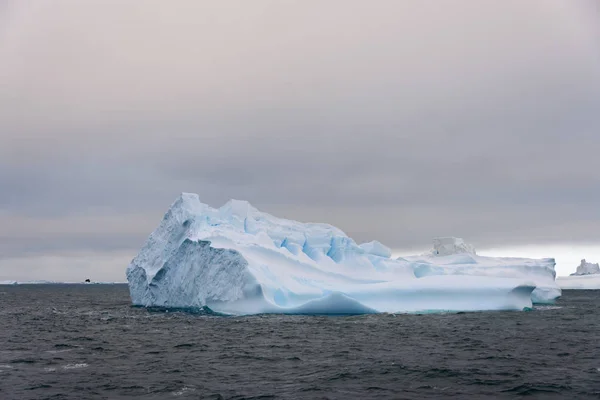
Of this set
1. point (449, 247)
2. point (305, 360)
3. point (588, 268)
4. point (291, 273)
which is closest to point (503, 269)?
point (449, 247)

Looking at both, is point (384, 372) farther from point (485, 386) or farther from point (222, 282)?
point (222, 282)

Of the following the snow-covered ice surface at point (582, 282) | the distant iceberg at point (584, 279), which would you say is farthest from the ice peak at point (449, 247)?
the snow-covered ice surface at point (582, 282)

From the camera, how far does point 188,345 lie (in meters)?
17.8

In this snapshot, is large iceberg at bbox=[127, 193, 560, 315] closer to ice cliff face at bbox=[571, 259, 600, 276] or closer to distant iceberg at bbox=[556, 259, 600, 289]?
distant iceberg at bbox=[556, 259, 600, 289]

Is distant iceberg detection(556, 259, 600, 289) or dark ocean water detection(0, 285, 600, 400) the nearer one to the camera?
dark ocean water detection(0, 285, 600, 400)

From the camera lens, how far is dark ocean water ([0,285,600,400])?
11.6 metres

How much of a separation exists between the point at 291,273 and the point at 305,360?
14392mm

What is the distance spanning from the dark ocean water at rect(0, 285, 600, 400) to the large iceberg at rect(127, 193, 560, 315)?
2966 mm

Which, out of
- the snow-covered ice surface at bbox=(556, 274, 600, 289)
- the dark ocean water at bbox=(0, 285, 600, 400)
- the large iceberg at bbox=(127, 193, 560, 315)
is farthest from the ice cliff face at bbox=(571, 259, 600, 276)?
the dark ocean water at bbox=(0, 285, 600, 400)

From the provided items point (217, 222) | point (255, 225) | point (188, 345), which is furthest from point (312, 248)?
point (188, 345)

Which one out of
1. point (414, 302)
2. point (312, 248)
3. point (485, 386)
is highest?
point (312, 248)

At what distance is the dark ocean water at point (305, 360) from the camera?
11.6 metres

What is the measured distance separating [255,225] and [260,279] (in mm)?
7266

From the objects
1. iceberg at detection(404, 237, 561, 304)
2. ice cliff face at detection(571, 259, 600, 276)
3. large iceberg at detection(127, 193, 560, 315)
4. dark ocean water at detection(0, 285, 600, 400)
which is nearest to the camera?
dark ocean water at detection(0, 285, 600, 400)
